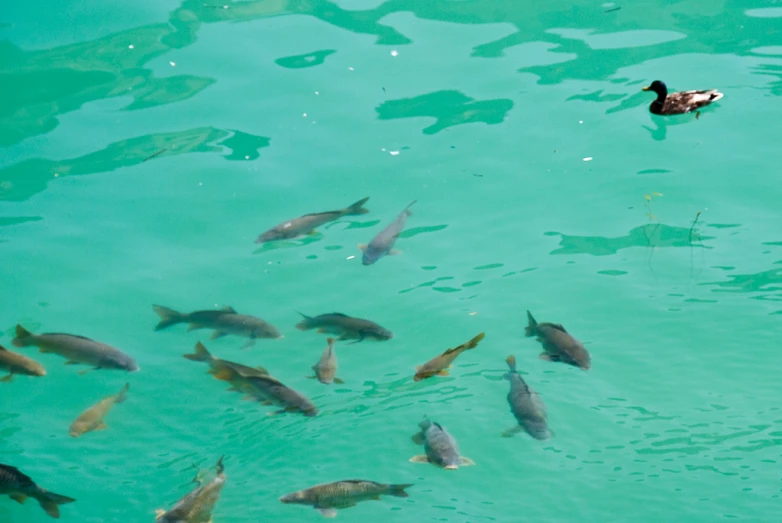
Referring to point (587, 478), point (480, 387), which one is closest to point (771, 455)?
point (587, 478)

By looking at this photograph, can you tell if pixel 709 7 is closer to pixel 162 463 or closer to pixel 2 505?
pixel 162 463

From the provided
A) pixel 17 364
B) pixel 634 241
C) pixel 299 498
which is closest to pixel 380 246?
pixel 299 498

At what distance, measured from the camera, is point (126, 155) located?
8625 millimetres

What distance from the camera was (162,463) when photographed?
31.1ft

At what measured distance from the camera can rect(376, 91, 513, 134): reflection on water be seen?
891 cm

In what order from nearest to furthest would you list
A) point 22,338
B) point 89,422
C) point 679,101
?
point 679,101, point 22,338, point 89,422

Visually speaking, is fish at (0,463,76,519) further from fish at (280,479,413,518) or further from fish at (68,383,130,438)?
fish at (280,479,413,518)

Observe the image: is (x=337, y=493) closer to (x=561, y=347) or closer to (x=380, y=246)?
(x=561, y=347)

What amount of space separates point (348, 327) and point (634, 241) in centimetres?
475

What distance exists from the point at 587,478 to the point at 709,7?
7446 mm

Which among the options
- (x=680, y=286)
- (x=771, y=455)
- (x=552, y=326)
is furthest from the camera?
(x=771, y=455)

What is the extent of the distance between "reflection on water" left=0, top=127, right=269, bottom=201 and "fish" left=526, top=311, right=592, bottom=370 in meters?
4.86

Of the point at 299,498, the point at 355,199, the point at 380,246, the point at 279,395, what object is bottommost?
the point at 299,498

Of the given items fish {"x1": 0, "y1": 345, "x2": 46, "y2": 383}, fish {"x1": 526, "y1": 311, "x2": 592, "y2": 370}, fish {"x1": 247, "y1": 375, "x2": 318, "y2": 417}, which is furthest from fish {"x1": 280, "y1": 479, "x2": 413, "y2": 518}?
fish {"x1": 0, "y1": 345, "x2": 46, "y2": 383}
